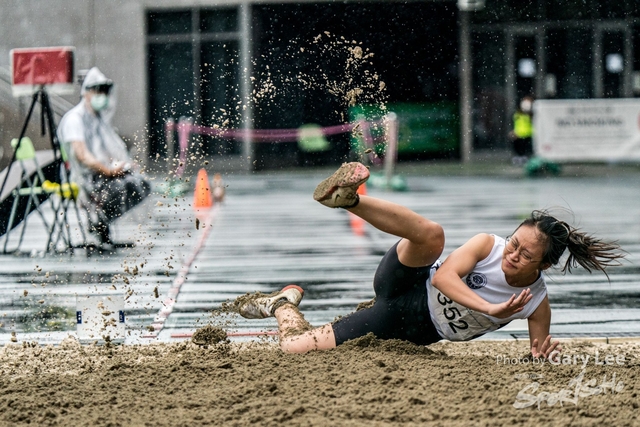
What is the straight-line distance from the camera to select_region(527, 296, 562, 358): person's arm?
505cm

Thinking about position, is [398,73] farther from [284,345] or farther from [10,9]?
[284,345]

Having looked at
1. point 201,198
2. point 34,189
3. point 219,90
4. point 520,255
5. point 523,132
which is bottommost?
point 201,198

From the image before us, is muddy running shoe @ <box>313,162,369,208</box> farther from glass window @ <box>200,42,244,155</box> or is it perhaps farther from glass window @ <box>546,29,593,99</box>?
glass window @ <box>546,29,593,99</box>

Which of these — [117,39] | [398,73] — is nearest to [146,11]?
[117,39]

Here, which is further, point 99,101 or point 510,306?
point 99,101

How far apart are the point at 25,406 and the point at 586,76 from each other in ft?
79.5

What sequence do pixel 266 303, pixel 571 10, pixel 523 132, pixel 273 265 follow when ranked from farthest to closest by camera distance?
pixel 571 10, pixel 523 132, pixel 273 265, pixel 266 303

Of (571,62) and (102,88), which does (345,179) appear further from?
(571,62)

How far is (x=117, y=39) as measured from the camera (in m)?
24.5

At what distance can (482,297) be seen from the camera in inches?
198

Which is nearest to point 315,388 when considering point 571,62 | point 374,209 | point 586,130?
point 374,209

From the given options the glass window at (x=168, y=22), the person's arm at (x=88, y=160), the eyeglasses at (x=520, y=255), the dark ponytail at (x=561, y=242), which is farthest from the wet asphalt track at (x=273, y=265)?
the glass window at (x=168, y=22)

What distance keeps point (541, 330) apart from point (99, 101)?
7341 millimetres

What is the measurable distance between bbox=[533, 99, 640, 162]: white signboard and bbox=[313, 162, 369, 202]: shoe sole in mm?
18283
